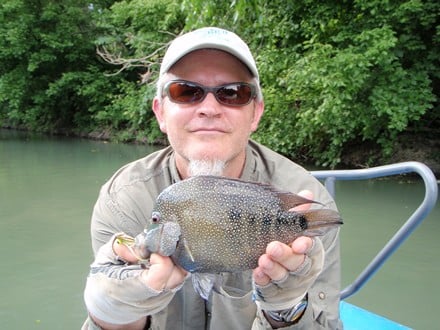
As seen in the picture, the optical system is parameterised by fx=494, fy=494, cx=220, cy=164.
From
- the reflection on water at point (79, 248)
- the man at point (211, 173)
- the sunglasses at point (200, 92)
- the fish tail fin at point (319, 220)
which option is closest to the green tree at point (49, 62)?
the reflection on water at point (79, 248)

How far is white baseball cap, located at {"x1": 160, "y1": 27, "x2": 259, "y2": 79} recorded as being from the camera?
7.17 ft

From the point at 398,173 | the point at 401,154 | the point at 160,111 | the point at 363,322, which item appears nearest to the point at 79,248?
the point at 363,322

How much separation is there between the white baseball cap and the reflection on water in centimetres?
430

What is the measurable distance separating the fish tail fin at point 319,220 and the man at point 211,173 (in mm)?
110

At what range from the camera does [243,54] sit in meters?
2.20

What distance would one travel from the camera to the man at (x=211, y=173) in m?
1.84

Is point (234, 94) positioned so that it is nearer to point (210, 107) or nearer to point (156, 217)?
point (210, 107)

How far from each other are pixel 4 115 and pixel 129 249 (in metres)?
29.9

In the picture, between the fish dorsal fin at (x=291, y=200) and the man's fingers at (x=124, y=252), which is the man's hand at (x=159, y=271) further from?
the fish dorsal fin at (x=291, y=200)

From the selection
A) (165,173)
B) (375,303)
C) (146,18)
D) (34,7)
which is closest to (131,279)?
(165,173)

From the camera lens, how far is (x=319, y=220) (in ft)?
5.57

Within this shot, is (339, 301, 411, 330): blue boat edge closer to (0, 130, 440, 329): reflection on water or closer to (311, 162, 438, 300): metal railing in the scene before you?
(311, 162, 438, 300): metal railing

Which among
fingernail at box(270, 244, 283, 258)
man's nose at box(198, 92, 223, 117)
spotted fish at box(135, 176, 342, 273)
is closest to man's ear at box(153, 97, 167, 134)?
man's nose at box(198, 92, 223, 117)

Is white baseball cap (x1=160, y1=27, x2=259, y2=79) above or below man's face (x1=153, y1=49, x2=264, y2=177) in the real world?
above
